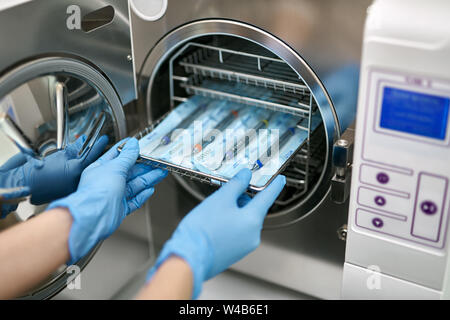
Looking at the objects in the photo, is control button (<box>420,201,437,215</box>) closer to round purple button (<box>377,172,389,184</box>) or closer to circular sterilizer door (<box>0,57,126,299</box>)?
round purple button (<box>377,172,389,184</box>)

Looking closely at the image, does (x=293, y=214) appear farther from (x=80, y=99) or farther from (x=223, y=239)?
(x=80, y=99)

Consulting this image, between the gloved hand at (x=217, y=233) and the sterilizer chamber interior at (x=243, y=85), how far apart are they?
0.32 meters

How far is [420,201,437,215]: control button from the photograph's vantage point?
92 centimetres

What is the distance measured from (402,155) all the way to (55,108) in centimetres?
78

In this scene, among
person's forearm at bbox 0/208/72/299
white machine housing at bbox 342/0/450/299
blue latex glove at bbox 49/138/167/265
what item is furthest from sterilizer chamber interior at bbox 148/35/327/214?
person's forearm at bbox 0/208/72/299

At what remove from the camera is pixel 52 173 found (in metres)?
1.22

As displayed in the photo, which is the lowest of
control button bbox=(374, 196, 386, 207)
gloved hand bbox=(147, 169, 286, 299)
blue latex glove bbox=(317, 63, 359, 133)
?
gloved hand bbox=(147, 169, 286, 299)

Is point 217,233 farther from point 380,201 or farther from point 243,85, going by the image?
point 243,85

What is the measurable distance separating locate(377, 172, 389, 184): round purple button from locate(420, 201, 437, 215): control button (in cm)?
8

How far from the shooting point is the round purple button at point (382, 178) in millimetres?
946

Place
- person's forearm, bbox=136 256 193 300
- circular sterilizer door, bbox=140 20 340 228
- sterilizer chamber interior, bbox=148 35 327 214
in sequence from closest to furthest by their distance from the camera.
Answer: person's forearm, bbox=136 256 193 300 < circular sterilizer door, bbox=140 20 340 228 < sterilizer chamber interior, bbox=148 35 327 214

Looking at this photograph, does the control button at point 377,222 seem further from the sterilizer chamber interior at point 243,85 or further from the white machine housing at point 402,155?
the sterilizer chamber interior at point 243,85

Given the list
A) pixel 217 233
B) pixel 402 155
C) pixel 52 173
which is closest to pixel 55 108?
pixel 52 173

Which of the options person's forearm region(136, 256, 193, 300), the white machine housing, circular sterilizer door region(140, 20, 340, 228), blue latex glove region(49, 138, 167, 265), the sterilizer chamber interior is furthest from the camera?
the sterilizer chamber interior
